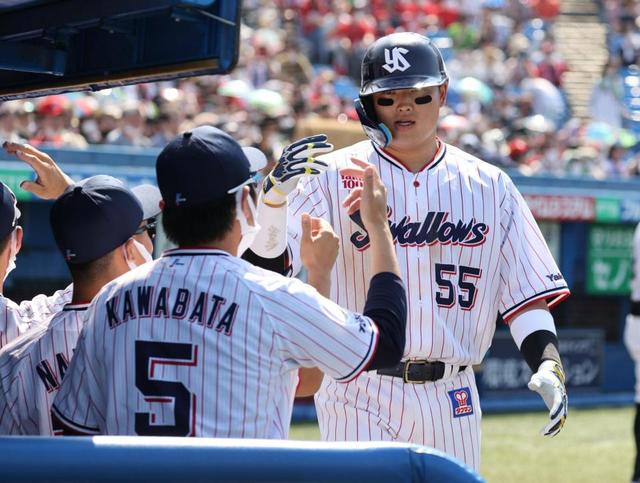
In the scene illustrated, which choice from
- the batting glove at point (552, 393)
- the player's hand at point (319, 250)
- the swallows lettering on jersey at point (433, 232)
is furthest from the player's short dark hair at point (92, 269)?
the batting glove at point (552, 393)

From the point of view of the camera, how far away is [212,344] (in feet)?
8.77

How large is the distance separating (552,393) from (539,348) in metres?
0.32

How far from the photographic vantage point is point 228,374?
2.68 meters

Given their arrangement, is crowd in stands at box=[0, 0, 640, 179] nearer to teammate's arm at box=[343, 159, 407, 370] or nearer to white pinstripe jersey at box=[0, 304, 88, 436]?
white pinstripe jersey at box=[0, 304, 88, 436]

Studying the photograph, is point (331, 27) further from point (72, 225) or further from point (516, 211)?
point (72, 225)

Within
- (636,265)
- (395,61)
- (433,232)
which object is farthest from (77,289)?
(636,265)

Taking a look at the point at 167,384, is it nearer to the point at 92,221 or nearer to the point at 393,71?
the point at 92,221

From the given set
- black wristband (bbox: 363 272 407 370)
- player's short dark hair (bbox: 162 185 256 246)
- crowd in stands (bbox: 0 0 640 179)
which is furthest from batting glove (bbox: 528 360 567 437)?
crowd in stands (bbox: 0 0 640 179)

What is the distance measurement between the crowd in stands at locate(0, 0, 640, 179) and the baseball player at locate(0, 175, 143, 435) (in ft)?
21.4

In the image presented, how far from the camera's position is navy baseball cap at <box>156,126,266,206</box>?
2756 mm

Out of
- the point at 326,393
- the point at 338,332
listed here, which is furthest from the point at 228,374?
the point at 326,393

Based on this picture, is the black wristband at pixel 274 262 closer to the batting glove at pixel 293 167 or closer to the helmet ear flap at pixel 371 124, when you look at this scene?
the batting glove at pixel 293 167

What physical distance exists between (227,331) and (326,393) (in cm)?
156

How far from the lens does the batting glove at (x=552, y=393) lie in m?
3.62
